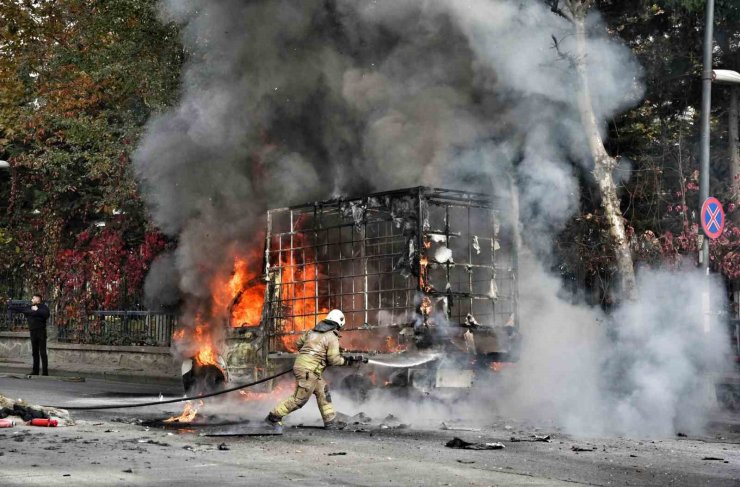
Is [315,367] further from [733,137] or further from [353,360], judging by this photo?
[733,137]

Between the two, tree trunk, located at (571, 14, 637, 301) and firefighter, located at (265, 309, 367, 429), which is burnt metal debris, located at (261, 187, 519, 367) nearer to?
firefighter, located at (265, 309, 367, 429)

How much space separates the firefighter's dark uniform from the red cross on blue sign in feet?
18.9

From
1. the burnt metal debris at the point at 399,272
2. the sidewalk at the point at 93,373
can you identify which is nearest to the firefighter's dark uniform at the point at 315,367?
Answer: the burnt metal debris at the point at 399,272

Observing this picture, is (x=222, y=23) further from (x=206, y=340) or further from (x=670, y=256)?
(x=670, y=256)

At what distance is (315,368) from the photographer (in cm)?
1009

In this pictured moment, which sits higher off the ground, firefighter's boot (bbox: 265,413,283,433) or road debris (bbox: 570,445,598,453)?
firefighter's boot (bbox: 265,413,283,433)

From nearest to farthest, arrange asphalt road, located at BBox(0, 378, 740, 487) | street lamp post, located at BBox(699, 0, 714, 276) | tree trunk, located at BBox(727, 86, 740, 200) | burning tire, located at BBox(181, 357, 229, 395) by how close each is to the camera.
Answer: asphalt road, located at BBox(0, 378, 740, 487) < burning tire, located at BBox(181, 357, 229, 395) < street lamp post, located at BBox(699, 0, 714, 276) < tree trunk, located at BBox(727, 86, 740, 200)

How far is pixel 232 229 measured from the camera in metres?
14.3

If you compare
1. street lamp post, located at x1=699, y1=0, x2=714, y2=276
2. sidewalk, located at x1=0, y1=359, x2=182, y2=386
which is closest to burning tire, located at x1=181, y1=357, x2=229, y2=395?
sidewalk, located at x1=0, y1=359, x2=182, y2=386

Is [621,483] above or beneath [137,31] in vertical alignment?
beneath

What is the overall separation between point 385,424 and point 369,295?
2.35 metres

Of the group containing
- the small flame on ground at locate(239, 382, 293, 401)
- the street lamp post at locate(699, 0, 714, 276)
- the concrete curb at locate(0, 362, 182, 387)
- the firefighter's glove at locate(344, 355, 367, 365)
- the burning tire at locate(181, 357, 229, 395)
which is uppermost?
the street lamp post at locate(699, 0, 714, 276)

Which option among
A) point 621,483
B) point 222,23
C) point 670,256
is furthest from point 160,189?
point 621,483

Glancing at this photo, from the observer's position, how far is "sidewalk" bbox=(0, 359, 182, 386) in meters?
17.9
